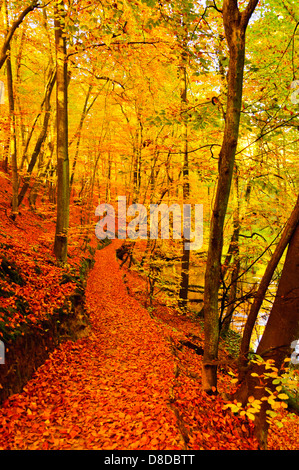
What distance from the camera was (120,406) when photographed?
4.30m

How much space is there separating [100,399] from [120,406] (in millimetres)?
455

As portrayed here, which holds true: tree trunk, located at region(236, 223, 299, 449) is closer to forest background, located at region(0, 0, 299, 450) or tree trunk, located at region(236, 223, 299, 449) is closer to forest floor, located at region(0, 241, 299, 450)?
forest background, located at region(0, 0, 299, 450)

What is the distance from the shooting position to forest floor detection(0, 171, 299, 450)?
11.4ft

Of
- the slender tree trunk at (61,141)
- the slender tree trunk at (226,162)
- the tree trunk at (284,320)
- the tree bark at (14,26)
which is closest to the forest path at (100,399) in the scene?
the slender tree trunk at (226,162)

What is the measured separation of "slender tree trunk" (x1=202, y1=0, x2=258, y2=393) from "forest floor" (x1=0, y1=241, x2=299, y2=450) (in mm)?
722

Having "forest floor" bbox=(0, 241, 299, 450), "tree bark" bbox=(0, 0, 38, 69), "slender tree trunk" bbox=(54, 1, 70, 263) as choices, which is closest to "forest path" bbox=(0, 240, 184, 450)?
"forest floor" bbox=(0, 241, 299, 450)

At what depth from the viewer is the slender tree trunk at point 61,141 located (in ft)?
25.3

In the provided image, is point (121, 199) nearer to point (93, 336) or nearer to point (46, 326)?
point (93, 336)

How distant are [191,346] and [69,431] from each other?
18.4 ft

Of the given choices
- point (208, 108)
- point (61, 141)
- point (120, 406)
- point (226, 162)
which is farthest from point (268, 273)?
point (61, 141)

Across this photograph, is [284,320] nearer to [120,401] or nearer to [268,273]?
[268,273]

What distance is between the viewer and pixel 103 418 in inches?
156

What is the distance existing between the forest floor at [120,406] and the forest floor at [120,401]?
0.01m
